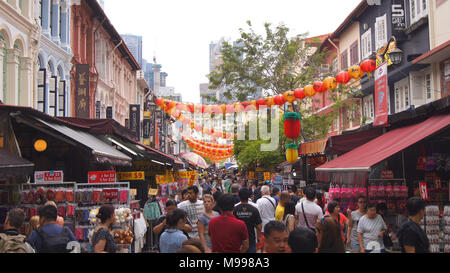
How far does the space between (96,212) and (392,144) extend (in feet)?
20.6

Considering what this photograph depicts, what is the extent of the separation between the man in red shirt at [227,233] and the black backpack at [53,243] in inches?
77.9

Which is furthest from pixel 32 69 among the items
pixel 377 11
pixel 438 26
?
pixel 377 11

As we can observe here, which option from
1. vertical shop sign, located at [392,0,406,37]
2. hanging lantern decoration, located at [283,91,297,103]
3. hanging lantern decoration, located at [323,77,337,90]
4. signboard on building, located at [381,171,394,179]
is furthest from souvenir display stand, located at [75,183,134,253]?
vertical shop sign, located at [392,0,406,37]

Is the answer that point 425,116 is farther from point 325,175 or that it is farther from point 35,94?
point 35,94

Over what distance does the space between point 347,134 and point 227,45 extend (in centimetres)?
1466

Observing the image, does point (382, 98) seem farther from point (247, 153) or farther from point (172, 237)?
point (247, 153)

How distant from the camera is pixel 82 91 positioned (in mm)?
21781

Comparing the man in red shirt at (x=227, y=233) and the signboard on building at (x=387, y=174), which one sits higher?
the signboard on building at (x=387, y=174)

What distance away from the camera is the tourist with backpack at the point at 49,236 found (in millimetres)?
6555

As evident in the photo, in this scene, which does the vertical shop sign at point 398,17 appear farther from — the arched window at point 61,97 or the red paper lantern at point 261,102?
the arched window at point 61,97

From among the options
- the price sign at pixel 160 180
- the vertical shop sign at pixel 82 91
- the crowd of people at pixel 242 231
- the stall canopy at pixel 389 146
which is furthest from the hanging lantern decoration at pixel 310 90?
the vertical shop sign at pixel 82 91

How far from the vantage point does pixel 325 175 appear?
1288cm
